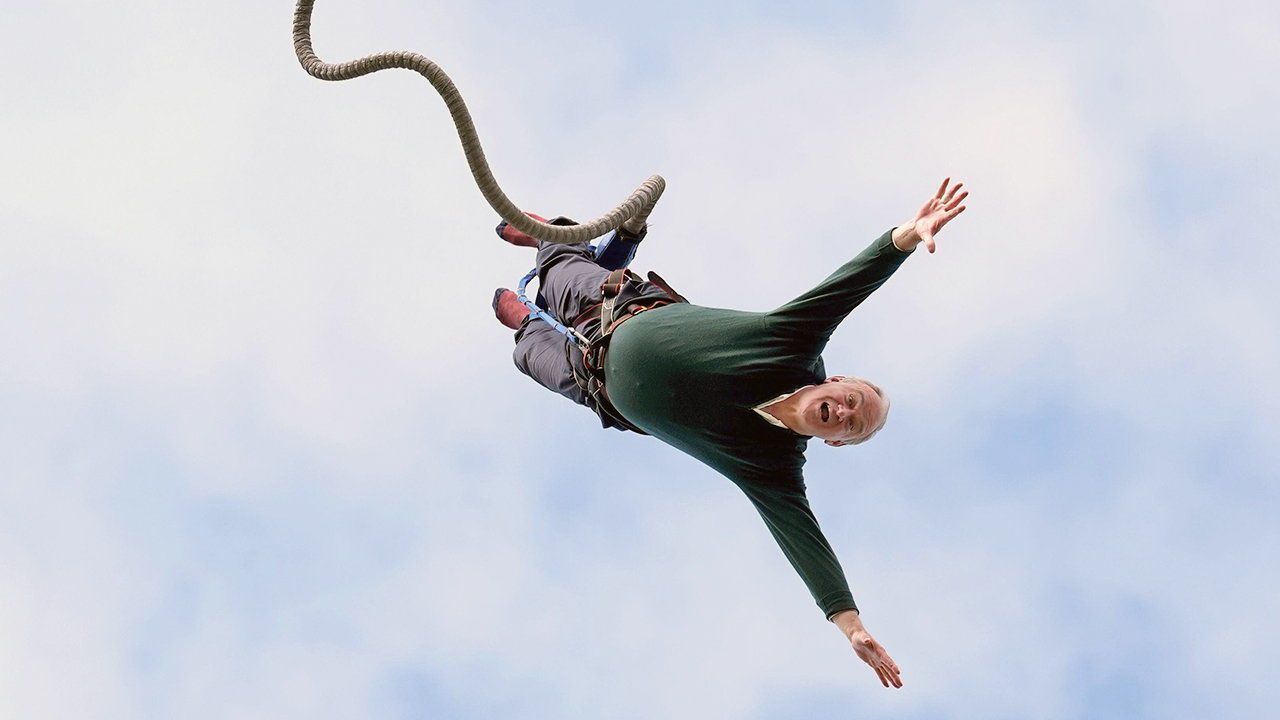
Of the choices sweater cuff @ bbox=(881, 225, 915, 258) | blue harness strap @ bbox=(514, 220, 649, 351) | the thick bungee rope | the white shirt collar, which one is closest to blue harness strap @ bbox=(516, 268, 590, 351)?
blue harness strap @ bbox=(514, 220, 649, 351)

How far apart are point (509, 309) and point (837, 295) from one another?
3809mm

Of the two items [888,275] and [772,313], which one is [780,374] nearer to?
[772,313]

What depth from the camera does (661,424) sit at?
901cm

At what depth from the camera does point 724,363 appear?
28.1ft

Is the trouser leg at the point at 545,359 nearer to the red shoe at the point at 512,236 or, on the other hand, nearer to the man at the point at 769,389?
the man at the point at 769,389

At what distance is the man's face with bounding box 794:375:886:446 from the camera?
27.7 feet

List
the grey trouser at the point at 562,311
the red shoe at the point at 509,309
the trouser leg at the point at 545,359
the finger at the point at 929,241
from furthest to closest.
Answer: the red shoe at the point at 509,309 < the trouser leg at the point at 545,359 < the grey trouser at the point at 562,311 < the finger at the point at 929,241

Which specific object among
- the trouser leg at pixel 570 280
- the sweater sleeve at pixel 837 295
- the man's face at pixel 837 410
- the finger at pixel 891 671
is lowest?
the finger at pixel 891 671

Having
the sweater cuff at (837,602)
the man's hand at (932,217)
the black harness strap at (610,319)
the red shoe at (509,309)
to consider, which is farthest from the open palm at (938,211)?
the red shoe at (509,309)

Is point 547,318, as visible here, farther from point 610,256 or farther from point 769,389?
point 769,389

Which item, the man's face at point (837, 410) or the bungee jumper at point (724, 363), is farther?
the man's face at point (837, 410)

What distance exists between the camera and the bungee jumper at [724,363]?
27.2ft

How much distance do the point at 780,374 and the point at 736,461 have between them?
85cm

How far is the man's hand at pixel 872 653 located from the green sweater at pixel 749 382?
18 cm
